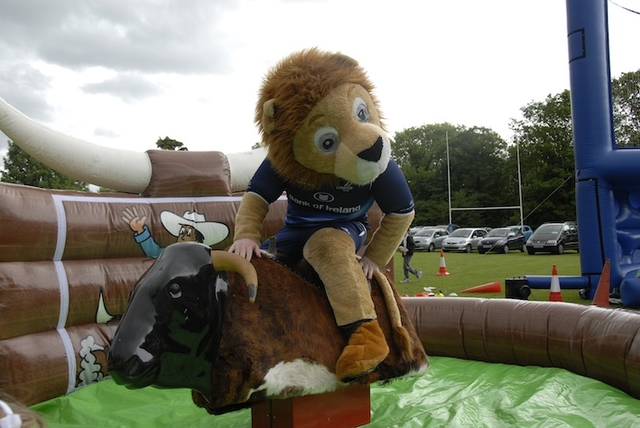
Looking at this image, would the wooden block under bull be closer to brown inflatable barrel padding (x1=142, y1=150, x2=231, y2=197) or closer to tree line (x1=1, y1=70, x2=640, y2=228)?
brown inflatable barrel padding (x1=142, y1=150, x2=231, y2=197)

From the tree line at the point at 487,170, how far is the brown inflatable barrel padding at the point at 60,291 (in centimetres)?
2264

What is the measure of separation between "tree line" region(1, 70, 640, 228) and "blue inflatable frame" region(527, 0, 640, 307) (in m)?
17.7

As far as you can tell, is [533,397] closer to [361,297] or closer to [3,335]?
[361,297]

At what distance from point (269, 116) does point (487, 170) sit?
38.5m

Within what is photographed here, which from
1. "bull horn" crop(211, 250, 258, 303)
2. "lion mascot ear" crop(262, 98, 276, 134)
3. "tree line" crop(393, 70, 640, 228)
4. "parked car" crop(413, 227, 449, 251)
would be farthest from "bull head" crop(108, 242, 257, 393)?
"tree line" crop(393, 70, 640, 228)

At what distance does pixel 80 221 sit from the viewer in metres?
3.24

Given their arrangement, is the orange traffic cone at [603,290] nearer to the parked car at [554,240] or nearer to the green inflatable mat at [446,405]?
the green inflatable mat at [446,405]

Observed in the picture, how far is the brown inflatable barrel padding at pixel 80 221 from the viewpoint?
9.59 feet

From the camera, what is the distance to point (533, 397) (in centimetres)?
269

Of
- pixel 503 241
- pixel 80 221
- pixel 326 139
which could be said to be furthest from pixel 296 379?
pixel 503 241

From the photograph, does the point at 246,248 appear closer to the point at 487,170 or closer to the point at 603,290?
the point at 603,290

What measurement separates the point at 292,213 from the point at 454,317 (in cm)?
190

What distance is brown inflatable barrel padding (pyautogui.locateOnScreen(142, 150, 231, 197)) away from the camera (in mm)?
3693

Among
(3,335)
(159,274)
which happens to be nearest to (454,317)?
(159,274)
